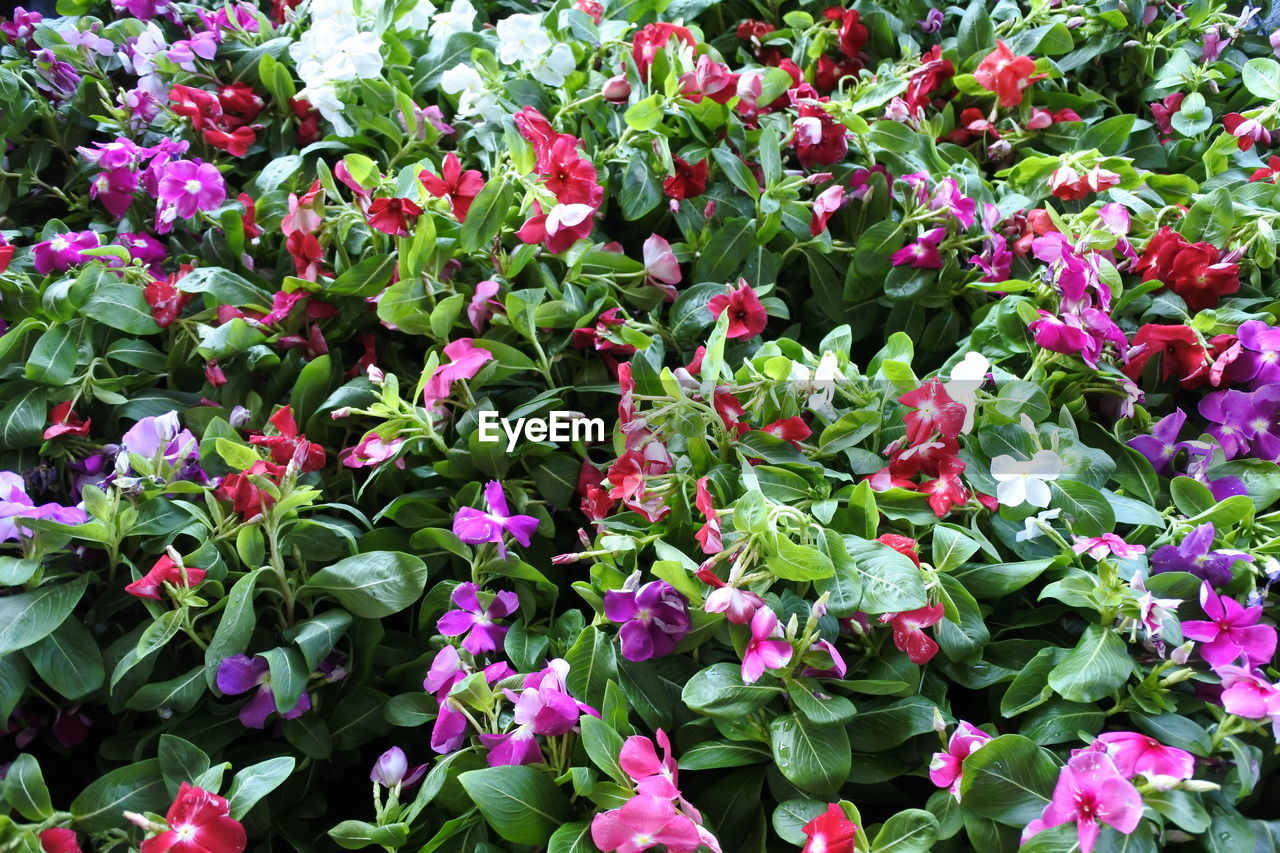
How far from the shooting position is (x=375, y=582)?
79cm

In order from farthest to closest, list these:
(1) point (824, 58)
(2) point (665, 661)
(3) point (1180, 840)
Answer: (1) point (824, 58), (2) point (665, 661), (3) point (1180, 840)

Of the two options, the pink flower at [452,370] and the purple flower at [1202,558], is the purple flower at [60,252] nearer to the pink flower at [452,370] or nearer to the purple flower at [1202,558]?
the pink flower at [452,370]

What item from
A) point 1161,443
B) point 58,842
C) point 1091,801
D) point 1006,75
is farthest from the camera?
point 1006,75

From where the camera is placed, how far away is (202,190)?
1.10 meters

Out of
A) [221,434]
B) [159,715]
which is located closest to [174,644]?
[159,715]

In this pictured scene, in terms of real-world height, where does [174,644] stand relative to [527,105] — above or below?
below

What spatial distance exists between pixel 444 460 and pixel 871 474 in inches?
15.5

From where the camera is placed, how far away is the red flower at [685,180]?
1.07 meters

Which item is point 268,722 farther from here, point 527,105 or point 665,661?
point 527,105

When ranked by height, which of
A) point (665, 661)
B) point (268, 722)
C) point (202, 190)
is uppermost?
point (202, 190)

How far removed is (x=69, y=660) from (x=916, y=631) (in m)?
0.68

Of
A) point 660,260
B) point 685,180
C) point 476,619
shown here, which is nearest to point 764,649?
point 476,619

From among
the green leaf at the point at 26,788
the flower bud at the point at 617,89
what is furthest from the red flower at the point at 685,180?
the green leaf at the point at 26,788

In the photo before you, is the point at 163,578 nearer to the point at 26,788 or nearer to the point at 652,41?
the point at 26,788
